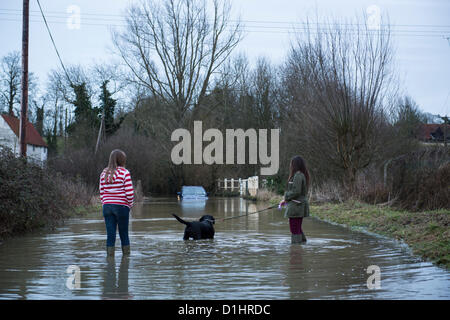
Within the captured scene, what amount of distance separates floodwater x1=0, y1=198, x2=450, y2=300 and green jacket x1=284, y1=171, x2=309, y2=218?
2.25ft

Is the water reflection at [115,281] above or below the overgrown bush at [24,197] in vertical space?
below

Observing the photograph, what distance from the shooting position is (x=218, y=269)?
342 inches

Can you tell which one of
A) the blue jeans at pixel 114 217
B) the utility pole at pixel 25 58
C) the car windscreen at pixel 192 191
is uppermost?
the utility pole at pixel 25 58

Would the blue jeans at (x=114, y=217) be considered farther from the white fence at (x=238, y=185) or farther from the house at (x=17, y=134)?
the house at (x=17, y=134)

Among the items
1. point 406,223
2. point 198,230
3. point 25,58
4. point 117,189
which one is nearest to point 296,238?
point 198,230

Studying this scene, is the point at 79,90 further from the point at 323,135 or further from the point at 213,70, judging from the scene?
the point at 323,135

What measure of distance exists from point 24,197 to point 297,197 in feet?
19.5

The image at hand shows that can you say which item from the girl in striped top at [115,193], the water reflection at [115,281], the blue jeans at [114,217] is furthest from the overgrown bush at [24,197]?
the water reflection at [115,281]

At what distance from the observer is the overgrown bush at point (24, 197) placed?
1259cm

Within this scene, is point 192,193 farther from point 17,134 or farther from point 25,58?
point 17,134

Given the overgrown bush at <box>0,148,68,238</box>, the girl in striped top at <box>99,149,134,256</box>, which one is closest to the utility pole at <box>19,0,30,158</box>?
the overgrown bush at <box>0,148,68,238</box>

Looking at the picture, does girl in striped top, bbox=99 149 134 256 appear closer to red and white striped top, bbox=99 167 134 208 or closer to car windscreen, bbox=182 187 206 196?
red and white striped top, bbox=99 167 134 208

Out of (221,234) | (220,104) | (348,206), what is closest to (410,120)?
(220,104)

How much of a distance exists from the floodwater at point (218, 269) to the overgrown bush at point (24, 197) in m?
0.51
